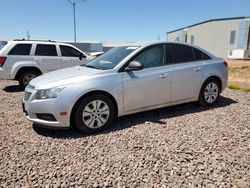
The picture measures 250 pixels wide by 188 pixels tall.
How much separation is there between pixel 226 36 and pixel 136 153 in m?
37.9

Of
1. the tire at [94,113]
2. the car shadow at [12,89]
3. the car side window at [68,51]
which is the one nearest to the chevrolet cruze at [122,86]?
the tire at [94,113]

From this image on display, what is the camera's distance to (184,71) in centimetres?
514

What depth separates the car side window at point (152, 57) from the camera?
4.75 meters

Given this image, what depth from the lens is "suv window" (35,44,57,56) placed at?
878cm

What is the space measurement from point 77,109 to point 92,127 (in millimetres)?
437

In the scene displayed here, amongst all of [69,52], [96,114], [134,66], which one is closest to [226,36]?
[69,52]

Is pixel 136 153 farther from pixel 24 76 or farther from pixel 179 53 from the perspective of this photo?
pixel 24 76

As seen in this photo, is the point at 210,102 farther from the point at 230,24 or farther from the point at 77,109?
the point at 230,24

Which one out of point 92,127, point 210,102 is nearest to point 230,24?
point 210,102

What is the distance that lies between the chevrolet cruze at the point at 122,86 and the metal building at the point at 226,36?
3115 cm

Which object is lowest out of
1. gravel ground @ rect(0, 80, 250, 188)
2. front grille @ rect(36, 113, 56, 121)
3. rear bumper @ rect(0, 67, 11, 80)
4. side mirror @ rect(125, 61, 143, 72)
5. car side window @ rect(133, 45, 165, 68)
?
gravel ground @ rect(0, 80, 250, 188)

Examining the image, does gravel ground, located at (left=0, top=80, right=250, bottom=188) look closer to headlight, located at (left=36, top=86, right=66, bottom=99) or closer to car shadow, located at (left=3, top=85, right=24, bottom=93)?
headlight, located at (left=36, top=86, right=66, bottom=99)

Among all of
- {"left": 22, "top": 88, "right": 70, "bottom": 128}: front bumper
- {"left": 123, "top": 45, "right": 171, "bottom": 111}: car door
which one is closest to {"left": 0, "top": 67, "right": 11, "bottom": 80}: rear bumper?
{"left": 22, "top": 88, "right": 70, "bottom": 128}: front bumper

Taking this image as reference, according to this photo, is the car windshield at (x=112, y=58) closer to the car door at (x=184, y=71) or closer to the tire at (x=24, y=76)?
the car door at (x=184, y=71)
